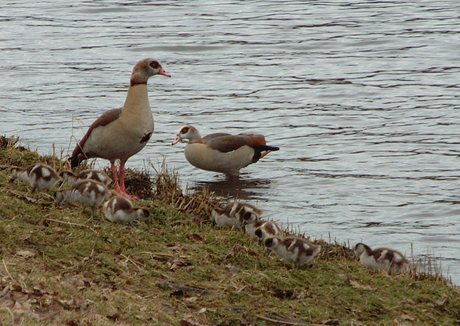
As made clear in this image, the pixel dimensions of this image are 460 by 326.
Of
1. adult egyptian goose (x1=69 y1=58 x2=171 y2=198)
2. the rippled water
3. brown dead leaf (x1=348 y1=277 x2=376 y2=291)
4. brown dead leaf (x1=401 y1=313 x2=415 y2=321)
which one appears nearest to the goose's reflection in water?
the rippled water

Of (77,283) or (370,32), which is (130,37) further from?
(77,283)

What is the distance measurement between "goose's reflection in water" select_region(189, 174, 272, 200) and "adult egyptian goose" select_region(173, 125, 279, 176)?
20 cm

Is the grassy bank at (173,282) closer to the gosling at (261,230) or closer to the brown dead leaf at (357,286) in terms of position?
the brown dead leaf at (357,286)

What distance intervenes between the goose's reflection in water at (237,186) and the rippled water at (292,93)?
0.15ft

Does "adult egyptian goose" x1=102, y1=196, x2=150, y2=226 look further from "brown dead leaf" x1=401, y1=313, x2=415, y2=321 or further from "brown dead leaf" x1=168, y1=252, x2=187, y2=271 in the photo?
"brown dead leaf" x1=401, y1=313, x2=415, y2=321

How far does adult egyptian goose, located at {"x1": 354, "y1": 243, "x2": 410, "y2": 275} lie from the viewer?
7199mm

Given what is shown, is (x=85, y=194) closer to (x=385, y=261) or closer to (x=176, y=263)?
(x=176, y=263)

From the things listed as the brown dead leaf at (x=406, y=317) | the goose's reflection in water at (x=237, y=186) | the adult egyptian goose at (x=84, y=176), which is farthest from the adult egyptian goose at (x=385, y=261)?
the goose's reflection in water at (x=237, y=186)

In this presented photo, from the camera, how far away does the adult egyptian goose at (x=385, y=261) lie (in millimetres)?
7199

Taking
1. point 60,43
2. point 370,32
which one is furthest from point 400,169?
point 60,43

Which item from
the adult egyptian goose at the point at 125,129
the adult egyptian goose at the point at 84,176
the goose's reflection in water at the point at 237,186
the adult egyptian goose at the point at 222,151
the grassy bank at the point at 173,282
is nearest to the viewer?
the grassy bank at the point at 173,282

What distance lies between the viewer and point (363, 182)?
12.0 m

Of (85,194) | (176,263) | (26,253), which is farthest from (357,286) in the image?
(85,194)

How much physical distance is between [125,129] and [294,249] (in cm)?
381
